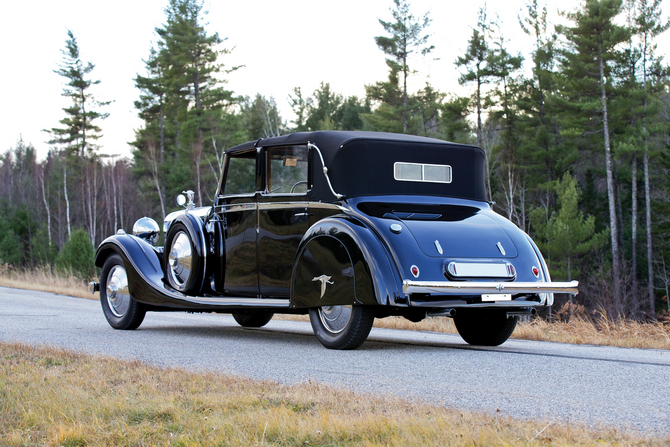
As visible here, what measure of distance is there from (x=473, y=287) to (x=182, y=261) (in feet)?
12.7

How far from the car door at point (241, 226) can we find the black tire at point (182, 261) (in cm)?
33

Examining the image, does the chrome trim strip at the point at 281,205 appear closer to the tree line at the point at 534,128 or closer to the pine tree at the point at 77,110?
the tree line at the point at 534,128

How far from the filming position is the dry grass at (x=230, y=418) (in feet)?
10.5

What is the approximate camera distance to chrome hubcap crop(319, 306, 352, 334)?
6453mm

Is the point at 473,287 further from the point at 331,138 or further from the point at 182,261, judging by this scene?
the point at 182,261

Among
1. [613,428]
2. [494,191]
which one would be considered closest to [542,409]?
[613,428]

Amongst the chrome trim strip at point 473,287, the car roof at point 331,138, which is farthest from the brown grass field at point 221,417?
the car roof at point 331,138

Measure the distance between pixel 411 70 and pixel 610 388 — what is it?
4107cm

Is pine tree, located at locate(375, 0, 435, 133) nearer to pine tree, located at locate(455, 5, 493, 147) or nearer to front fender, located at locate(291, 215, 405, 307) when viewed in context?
pine tree, located at locate(455, 5, 493, 147)

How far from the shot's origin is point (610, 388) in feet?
15.0

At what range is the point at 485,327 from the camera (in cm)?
728

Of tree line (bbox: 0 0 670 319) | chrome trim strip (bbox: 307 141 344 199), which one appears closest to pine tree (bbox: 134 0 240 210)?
tree line (bbox: 0 0 670 319)

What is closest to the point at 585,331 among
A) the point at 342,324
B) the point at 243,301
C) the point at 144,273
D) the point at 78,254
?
the point at 342,324

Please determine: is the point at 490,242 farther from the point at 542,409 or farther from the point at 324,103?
the point at 324,103
